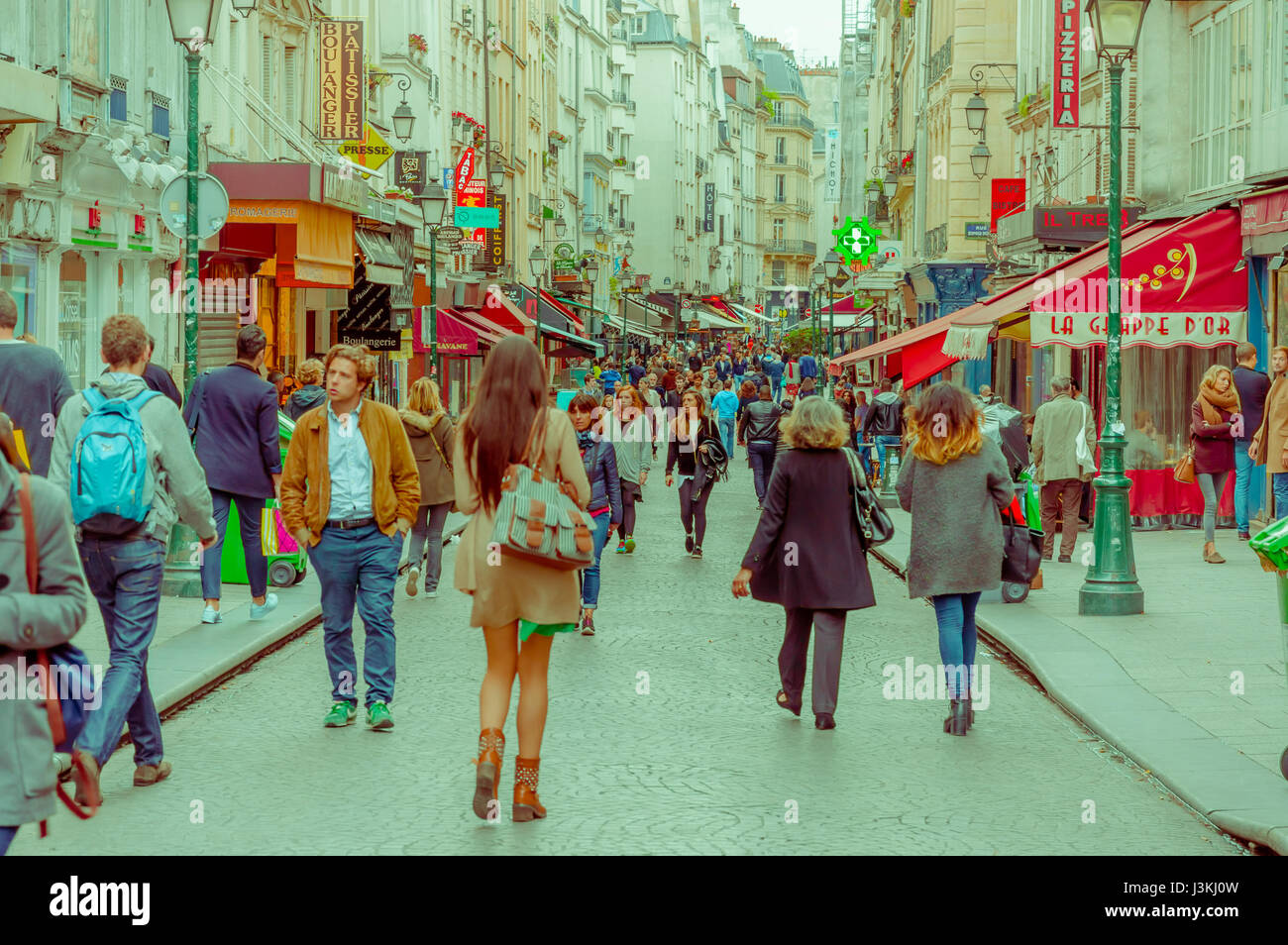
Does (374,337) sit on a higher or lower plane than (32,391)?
higher

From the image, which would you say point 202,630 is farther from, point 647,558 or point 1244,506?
point 1244,506

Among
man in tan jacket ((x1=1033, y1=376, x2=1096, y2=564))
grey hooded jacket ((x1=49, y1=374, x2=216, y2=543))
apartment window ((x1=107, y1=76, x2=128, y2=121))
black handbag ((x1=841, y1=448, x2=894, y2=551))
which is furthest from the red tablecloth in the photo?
grey hooded jacket ((x1=49, y1=374, x2=216, y2=543))

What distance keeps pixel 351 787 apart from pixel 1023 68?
1142 inches

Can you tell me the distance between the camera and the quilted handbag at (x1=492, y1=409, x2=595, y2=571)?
23.0 feet

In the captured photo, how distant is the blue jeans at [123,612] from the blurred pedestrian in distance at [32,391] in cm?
386

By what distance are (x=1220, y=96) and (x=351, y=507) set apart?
622 inches

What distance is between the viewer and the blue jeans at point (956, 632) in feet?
30.4

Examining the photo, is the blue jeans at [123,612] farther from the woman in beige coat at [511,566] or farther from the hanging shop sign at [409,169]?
the hanging shop sign at [409,169]

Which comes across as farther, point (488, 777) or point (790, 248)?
point (790, 248)

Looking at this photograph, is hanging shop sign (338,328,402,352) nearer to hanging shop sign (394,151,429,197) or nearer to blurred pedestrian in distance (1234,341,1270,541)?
hanging shop sign (394,151,429,197)

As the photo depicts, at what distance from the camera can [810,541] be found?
368 inches

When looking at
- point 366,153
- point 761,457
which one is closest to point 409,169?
point 366,153

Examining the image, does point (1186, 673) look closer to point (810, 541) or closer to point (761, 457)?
point (810, 541)

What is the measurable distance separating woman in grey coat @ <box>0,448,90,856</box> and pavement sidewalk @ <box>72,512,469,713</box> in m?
4.53
